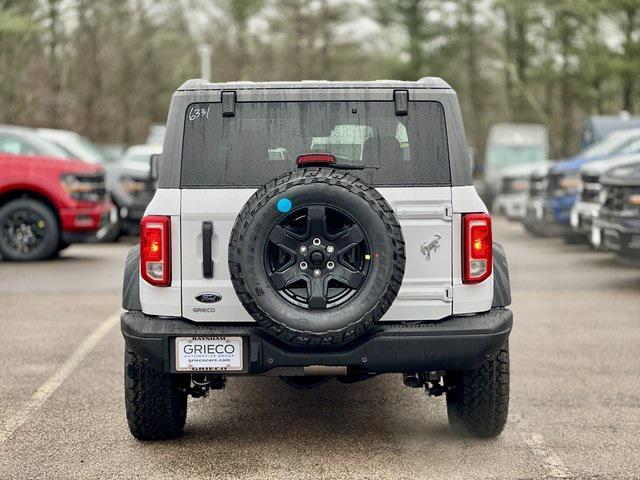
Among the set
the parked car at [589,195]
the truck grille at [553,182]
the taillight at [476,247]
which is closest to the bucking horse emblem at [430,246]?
the taillight at [476,247]

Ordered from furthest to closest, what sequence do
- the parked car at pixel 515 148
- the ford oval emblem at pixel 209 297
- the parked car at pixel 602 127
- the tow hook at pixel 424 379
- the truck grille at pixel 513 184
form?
the parked car at pixel 515 148 → the parked car at pixel 602 127 → the truck grille at pixel 513 184 → the tow hook at pixel 424 379 → the ford oval emblem at pixel 209 297

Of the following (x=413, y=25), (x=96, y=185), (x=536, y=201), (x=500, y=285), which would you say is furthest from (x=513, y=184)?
(x=413, y=25)

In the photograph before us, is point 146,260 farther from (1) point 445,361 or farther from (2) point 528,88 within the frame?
(2) point 528,88

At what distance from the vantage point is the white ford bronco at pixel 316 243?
206 inches

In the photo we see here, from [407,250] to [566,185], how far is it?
43.4ft

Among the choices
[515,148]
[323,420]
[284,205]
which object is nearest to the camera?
[284,205]

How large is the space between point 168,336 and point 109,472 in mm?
675

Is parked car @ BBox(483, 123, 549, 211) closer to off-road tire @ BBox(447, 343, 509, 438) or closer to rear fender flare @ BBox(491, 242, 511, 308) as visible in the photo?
rear fender flare @ BBox(491, 242, 511, 308)

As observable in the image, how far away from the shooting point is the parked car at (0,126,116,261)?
15.3 meters

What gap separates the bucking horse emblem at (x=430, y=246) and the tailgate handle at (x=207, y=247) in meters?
0.98

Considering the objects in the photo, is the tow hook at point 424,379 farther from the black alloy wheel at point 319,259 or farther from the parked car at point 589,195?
the parked car at point 589,195

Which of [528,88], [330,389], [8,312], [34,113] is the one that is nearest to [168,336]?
[330,389]

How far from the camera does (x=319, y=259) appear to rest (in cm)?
523

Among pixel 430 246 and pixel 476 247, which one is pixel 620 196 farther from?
pixel 430 246
